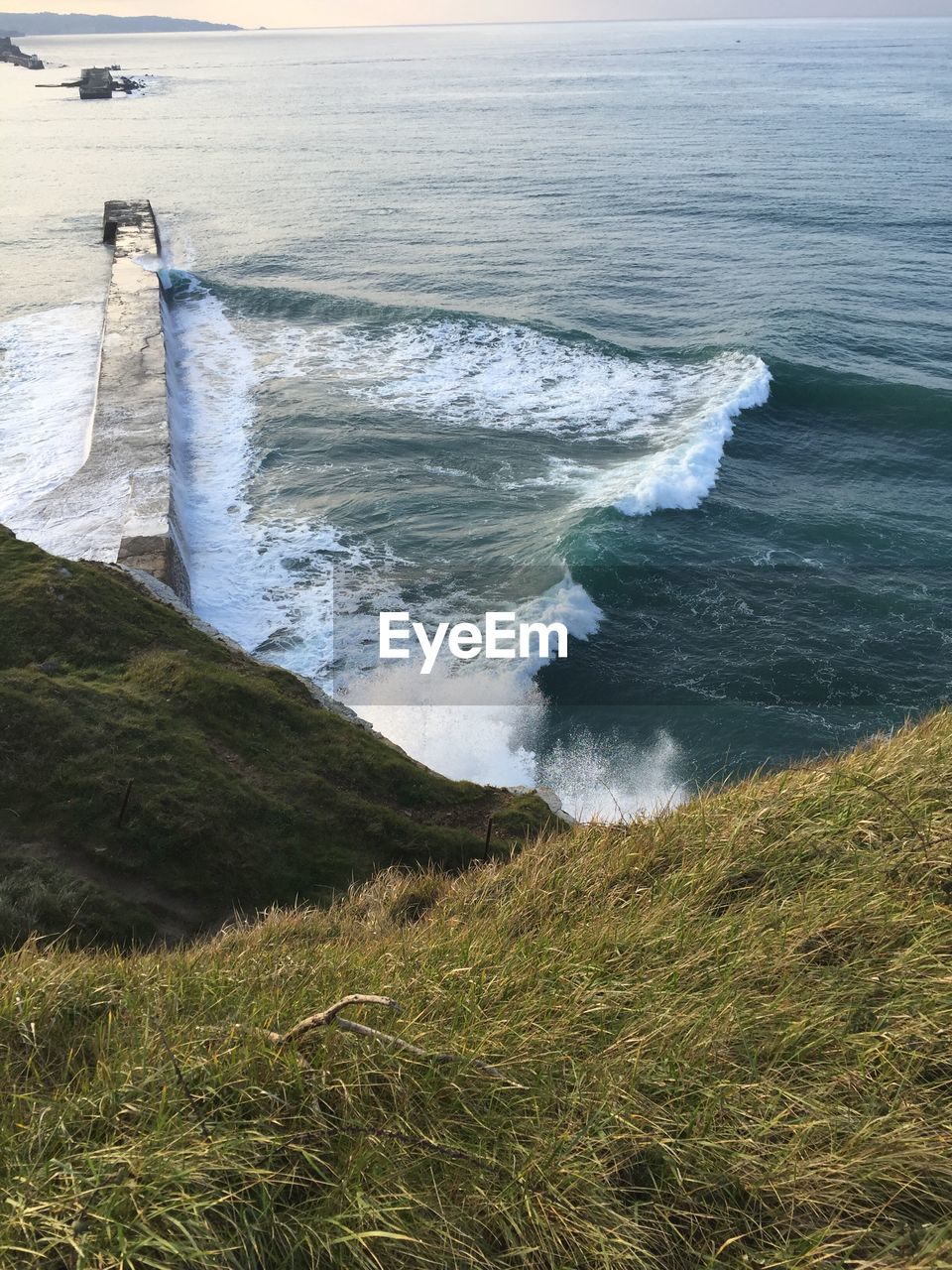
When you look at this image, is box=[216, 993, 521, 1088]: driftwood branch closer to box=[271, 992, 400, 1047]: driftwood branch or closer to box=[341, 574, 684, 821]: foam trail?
box=[271, 992, 400, 1047]: driftwood branch

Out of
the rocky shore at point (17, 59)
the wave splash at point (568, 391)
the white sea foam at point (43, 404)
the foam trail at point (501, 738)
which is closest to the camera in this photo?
the foam trail at point (501, 738)

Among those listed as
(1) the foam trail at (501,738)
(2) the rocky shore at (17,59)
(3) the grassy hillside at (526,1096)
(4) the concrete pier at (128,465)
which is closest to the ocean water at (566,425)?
(1) the foam trail at (501,738)

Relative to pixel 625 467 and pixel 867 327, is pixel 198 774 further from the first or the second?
pixel 867 327

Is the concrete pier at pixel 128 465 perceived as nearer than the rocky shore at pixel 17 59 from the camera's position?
Yes

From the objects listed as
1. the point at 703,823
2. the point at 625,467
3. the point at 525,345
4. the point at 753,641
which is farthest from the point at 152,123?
the point at 703,823

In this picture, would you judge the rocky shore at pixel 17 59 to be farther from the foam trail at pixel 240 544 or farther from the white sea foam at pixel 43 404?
the foam trail at pixel 240 544

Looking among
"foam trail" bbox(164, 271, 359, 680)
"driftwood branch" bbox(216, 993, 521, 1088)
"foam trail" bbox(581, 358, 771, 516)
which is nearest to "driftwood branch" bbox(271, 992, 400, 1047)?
"driftwood branch" bbox(216, 993, 521, 1088)
